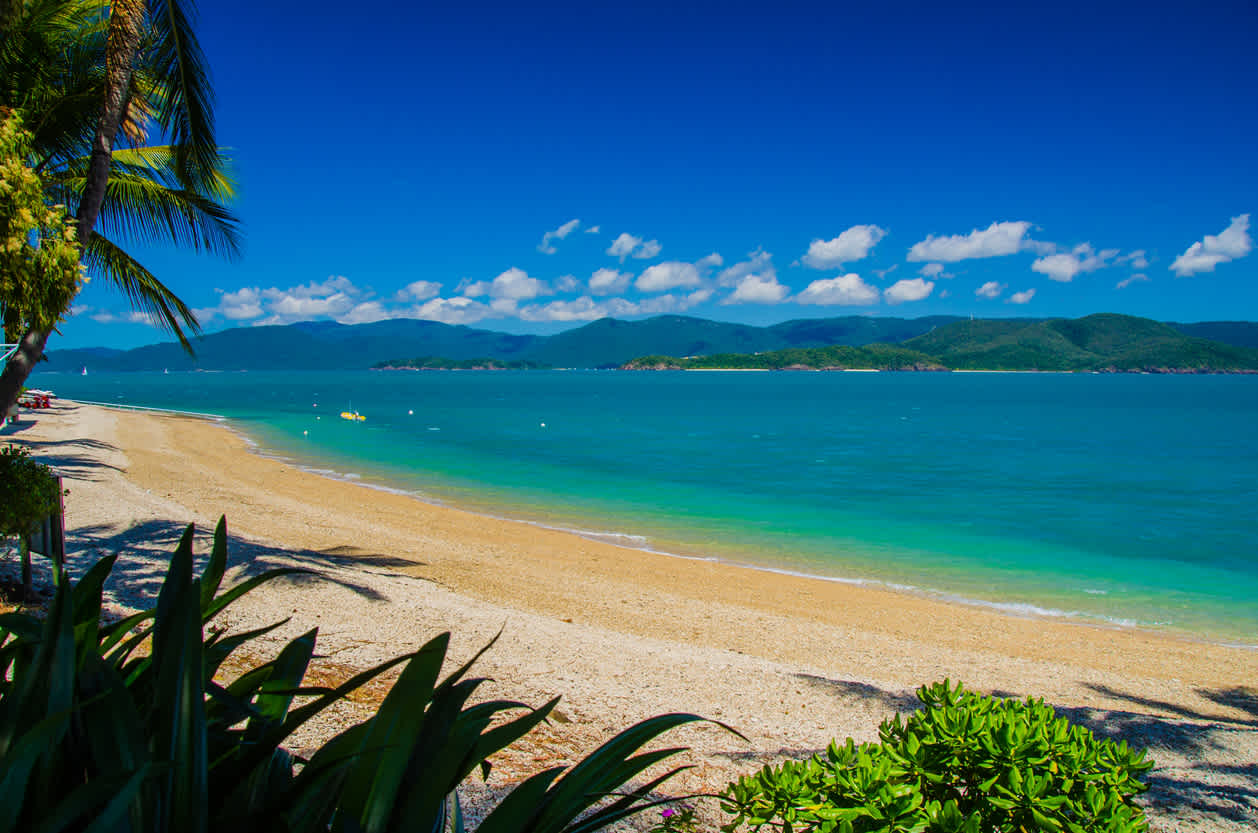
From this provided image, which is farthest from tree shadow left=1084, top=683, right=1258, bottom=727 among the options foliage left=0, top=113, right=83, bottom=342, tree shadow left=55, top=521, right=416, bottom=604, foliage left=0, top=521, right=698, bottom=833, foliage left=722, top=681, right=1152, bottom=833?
foliage left=0, top=113, right=83, bottom=342

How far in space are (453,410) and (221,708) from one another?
68.5m

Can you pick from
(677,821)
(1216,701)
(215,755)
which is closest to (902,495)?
(1216,701)

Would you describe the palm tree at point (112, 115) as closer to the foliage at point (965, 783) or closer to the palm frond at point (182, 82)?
the palm frond at point (182, 82)

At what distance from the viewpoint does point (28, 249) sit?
19.8 ft

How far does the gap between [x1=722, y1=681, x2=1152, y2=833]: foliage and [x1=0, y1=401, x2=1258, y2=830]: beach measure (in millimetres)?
793

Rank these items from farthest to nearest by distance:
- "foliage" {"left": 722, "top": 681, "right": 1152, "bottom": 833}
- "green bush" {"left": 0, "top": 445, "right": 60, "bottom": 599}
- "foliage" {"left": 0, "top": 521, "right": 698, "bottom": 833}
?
"green bush" {"left": 0, "top": 445, "right": 60, "bottom": 599} → "foliage" {"left": 722, "top": 681, "right": 1152, "bottom": 833} → "foliage" {"left": 0, "top": 521, "right": 698, "bottom": 833}

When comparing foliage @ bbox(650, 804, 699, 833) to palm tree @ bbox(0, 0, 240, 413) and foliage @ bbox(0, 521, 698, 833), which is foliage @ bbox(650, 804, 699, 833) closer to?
foliage @ bbox(0, 521, 698, 833)

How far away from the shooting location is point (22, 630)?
165cm

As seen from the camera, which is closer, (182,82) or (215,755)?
(215,755)

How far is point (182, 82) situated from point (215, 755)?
8.29 meters

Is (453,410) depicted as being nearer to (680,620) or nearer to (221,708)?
(680,620)

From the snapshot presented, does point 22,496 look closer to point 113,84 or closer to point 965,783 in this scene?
point 113,84

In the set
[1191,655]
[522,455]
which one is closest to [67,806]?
[1191,655]

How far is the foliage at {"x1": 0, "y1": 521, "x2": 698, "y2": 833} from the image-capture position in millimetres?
1265
